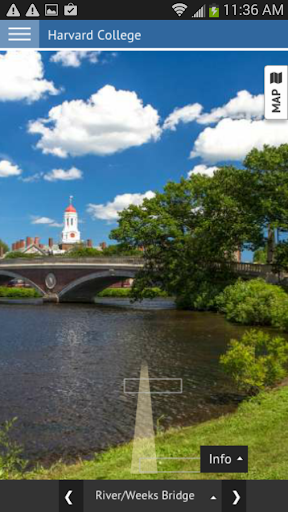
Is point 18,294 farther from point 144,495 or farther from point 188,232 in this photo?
point 144,495

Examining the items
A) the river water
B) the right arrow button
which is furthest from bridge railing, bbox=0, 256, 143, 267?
the right arrow button

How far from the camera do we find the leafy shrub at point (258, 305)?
Answer: 3193 centimetres

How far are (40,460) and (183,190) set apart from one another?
4134 centimetres

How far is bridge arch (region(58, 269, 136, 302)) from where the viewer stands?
6044cm

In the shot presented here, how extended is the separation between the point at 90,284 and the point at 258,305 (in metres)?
36.4

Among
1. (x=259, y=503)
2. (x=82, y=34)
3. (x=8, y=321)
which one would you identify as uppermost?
(x=82, y=34)

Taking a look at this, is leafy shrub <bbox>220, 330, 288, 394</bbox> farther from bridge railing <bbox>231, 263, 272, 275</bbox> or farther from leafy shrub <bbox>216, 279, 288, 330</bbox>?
bridge railing <bbox>231, 263, 272, 275</bbox>

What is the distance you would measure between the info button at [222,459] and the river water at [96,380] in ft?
20.5

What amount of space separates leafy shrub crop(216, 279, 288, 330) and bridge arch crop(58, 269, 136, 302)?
22627 mm

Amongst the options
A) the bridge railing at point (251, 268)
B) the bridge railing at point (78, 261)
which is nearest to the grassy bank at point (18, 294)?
the bridge railing at point (78, 261)

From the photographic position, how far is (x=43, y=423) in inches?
515
